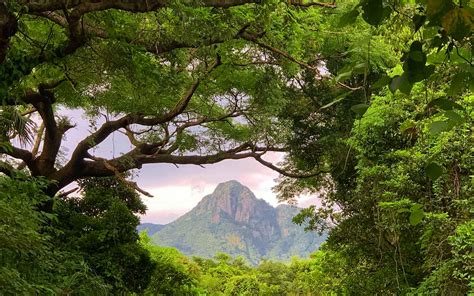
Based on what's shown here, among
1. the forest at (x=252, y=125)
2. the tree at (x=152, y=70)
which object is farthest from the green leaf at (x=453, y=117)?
the tree at (x=152, y=70)

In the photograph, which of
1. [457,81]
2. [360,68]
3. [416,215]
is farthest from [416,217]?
[360,68]

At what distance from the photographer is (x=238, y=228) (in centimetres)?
17525

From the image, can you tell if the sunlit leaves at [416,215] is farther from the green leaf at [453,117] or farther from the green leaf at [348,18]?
the green leaf at [348,18]

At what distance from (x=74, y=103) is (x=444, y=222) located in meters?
9.22

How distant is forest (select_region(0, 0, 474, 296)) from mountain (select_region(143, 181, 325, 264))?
477ft

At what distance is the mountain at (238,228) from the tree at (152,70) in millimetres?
144807

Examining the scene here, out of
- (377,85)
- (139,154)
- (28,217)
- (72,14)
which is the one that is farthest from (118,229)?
(377,85)

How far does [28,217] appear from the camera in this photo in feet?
15.4

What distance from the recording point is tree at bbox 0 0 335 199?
16.4 ft

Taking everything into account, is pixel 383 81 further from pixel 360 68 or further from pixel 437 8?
pixel 437 8

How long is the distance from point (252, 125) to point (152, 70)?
4.02m

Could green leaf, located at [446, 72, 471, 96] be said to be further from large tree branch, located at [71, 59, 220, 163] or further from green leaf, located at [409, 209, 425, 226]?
large tree branch, located at [71, 59, 220, 163]

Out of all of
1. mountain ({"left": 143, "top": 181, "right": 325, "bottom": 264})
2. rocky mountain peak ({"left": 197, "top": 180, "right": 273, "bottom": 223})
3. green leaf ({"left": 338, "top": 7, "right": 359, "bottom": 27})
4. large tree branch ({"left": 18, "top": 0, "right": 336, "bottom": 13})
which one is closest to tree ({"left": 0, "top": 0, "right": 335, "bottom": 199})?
large tree branch ({"left": 18, "top": 0, "right": 336, "bottom": 13})

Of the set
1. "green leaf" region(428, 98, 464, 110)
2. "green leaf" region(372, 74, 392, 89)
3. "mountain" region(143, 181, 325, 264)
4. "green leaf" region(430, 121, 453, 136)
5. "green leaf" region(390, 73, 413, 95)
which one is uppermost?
"mountain" region(143, 181, 325, 264)
